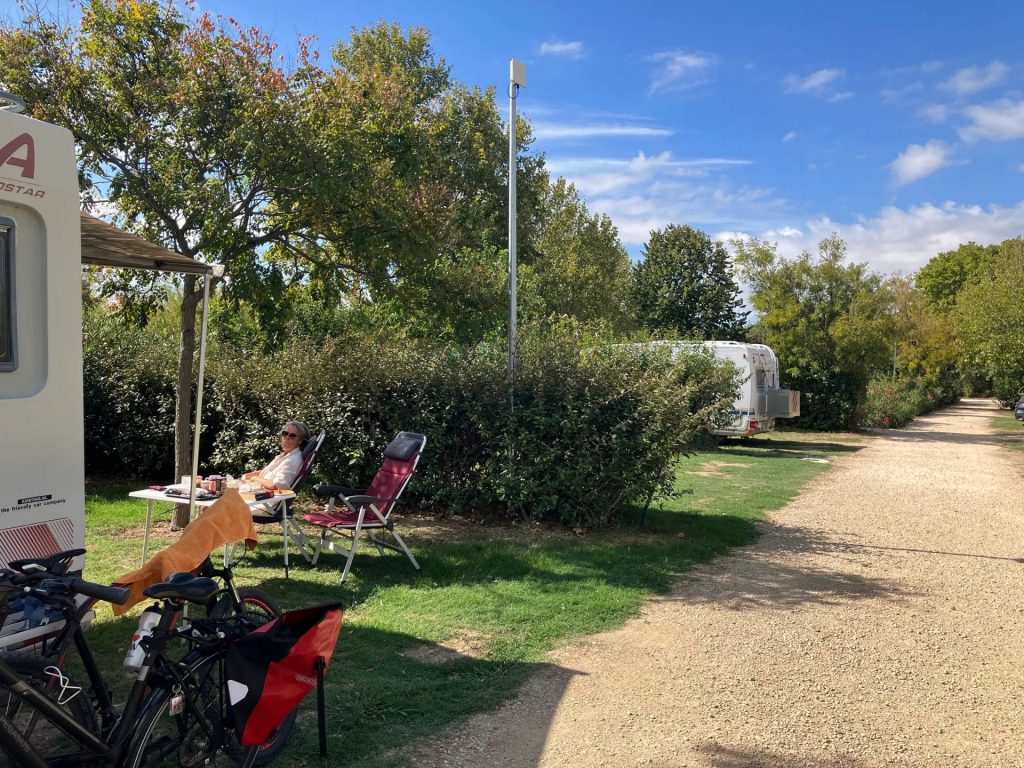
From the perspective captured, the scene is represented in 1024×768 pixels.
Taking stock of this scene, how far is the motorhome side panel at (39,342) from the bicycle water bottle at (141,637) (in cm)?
83

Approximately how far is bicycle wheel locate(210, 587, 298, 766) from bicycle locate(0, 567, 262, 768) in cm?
13

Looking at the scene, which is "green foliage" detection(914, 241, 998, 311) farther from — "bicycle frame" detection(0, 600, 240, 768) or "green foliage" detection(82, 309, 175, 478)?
"bicycle frame" detection(0, 600, 240, 768)

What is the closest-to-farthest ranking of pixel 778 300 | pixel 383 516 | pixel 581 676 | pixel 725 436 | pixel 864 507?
pixel 581 676 → pixel 383 516 → pixel 864 507 → pixel 725 436 → pixel 778 300

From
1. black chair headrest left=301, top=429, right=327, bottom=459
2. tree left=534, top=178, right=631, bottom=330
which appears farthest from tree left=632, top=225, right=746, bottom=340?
black chair headrest left=301, top=429, right=327, bottom=459

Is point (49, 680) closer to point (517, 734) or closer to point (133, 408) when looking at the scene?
point (517, 734)

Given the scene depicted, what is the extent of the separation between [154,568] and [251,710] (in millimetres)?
828

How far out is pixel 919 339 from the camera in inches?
1522

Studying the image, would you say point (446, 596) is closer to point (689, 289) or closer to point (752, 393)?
point (752, 393)

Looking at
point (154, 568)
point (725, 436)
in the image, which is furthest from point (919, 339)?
point (154, 568)

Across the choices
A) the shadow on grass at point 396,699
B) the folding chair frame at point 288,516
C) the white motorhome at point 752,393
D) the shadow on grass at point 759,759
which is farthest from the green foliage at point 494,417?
the white motorhome at point 752,393

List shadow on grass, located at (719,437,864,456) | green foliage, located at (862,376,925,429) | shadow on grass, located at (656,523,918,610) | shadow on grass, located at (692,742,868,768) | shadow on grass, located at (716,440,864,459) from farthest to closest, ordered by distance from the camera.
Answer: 1. green foliage, located at (862,376,925,429)
2. shadow on grass, located at (719,437,864,456)
3. shadow on grass, located at (716,440,864,459)
4. shadow on grass, located at (656,523,918,610)
5. shadow on grass, located at (692,742,868,768)

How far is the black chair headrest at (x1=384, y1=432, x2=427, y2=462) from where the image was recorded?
726 cm

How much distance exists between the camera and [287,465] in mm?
7129

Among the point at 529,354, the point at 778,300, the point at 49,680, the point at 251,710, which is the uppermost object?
the point at 778,300
